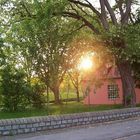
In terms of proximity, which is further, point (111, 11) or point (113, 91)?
point (113, 91)

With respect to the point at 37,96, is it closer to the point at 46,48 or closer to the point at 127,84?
the point at 127,84

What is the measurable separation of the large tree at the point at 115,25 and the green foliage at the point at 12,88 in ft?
19.0

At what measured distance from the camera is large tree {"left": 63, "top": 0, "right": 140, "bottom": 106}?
1102 inches

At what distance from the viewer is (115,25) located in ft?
95.0

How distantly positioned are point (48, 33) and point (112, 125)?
5.33 metres

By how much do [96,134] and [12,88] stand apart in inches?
626

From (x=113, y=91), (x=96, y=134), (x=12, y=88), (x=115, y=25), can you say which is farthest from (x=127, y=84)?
(x=113, y=91)

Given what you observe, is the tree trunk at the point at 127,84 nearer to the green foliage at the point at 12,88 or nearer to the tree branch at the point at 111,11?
the tree branch at the point at 111,11

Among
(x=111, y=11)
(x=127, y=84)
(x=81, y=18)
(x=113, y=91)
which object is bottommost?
(x=113, y=91)

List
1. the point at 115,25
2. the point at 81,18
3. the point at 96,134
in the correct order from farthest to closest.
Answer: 1. the point at 81,18
2. the point at 115,25
3. the point at 96,134

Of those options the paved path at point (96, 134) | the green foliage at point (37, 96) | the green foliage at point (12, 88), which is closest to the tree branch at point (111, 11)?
the green foliage at point (12, 88)

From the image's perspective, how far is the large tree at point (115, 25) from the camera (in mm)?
28000

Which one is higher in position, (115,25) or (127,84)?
Answer: (115,25)

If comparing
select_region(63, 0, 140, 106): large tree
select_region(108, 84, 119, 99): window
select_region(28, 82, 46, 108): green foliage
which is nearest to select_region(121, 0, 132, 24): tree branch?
select_region(63, 0, 140, 106): large tree
